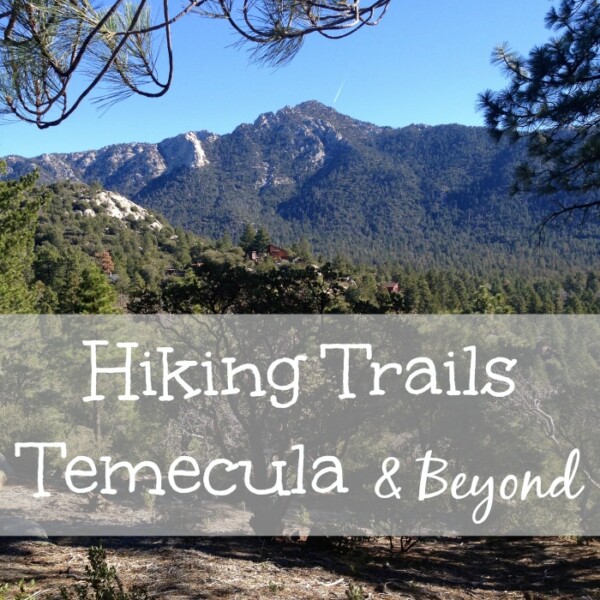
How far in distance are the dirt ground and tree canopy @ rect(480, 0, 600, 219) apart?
3747mm

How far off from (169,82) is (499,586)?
4822 millimetres

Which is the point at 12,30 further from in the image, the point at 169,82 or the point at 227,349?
the point at 227,349

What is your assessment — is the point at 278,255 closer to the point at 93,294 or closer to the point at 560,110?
the point at 560,110

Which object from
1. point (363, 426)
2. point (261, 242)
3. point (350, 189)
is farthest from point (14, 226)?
point (350, 189)

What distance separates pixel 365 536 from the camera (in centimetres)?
702

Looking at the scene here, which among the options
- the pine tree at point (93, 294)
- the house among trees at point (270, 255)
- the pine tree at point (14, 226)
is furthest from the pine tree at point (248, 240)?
the pine tree at point (14, 226)

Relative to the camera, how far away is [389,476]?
7.21m

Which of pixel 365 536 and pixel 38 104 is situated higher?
pixel 38 104

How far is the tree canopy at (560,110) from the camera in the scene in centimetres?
539

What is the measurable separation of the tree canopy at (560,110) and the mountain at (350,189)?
87.3 m

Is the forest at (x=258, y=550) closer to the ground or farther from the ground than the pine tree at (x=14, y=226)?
closer to the ground

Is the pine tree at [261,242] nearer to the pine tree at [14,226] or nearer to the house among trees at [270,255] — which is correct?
the house among trees at [270,255]

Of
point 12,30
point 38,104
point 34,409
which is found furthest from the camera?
point 34,409

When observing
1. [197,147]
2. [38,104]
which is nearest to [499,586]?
[38,104]
